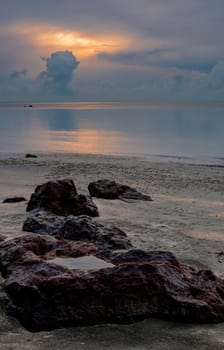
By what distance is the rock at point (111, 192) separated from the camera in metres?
12.8

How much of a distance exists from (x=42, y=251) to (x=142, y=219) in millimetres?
4404

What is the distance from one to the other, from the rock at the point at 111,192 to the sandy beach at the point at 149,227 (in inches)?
14.5

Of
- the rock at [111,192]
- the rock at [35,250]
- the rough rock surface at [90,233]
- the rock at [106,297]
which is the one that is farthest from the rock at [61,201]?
the rock at [106,297]

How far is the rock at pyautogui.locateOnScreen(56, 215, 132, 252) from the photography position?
735cm

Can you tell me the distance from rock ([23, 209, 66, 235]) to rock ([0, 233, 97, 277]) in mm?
1867

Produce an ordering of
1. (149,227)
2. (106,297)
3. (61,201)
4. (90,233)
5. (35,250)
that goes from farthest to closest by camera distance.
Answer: (61,201) → (149,227) → (90,233) → (35,250) → (106,297)

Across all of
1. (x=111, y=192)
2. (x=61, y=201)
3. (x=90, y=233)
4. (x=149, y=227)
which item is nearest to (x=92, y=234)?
(x=90, y=233)

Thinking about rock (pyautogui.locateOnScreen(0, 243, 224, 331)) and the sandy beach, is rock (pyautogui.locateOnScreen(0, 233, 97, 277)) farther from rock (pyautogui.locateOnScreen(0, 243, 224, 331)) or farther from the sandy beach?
rock (pyautogui.locateOnScreen(0, 243, 224, 331))

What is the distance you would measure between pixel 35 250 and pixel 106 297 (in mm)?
1819

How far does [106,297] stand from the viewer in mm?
4547

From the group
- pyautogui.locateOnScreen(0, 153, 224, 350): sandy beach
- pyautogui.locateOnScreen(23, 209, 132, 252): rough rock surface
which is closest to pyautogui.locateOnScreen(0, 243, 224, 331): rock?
pyautogui.locateOnScreen(0, 153, 224, 350): sandy beach

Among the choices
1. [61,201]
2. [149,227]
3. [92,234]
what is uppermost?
[61,201]

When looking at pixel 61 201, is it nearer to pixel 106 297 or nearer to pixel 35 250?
pixel 35 250

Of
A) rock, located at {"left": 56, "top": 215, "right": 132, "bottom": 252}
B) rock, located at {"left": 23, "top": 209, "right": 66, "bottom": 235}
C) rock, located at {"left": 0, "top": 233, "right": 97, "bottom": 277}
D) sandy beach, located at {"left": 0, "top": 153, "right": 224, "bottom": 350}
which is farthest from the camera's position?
rock, located at {"left": 23, "top": 209, "right": 66, "bottom": 235}
